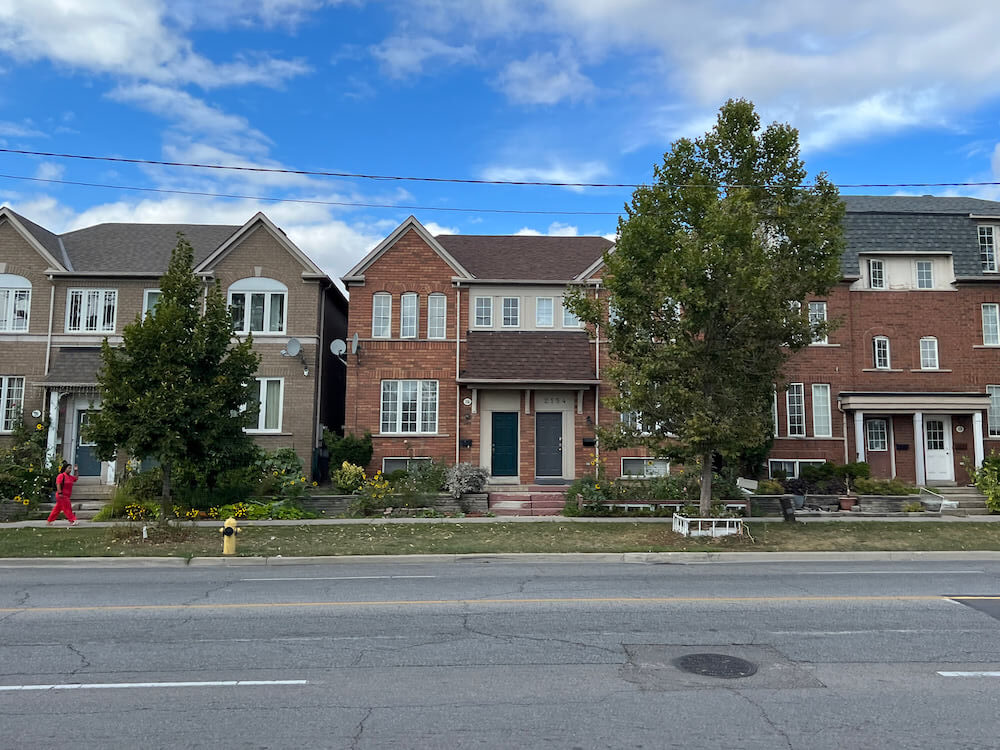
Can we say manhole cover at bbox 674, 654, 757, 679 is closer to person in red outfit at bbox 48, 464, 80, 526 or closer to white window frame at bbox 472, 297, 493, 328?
person in red outfit at bbox 48, 464, 80, 526

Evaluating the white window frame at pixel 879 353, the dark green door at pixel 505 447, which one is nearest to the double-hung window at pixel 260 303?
the dark green door at pixel 505 447

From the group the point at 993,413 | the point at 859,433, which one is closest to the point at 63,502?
the point at 859,433

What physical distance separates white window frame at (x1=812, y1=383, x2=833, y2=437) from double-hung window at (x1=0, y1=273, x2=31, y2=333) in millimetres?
25843

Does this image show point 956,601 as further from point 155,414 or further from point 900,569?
point 155,414

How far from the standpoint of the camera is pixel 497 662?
7.09 m

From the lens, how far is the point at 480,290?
25172 mm

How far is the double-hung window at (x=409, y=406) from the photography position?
2445 cm

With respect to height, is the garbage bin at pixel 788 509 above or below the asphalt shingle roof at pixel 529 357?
below

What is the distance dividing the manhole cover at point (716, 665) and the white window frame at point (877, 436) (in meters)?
20.8

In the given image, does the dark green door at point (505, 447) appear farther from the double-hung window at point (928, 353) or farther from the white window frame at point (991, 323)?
the white window frame at point (991, 323)

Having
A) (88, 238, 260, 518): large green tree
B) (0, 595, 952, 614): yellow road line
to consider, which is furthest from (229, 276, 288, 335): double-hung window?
(0, 595, 952, 614): yellow road line

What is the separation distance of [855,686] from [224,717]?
16.5 feet

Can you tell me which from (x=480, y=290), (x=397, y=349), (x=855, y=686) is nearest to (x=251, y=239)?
(x=397, y=349)

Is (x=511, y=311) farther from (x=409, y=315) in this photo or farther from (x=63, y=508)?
(x=63, y=508)
